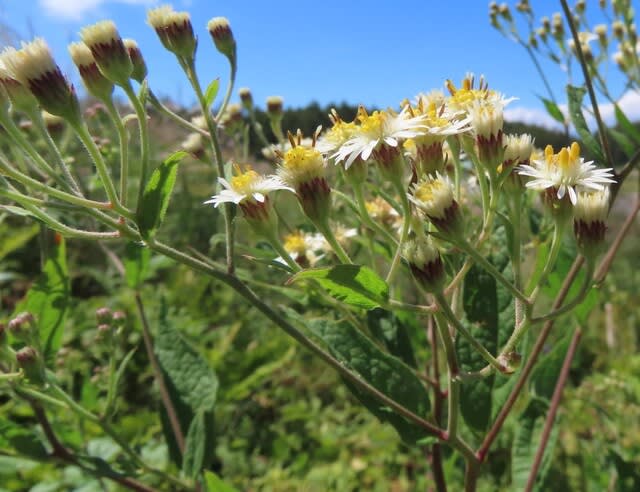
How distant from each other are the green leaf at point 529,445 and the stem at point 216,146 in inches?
43.9

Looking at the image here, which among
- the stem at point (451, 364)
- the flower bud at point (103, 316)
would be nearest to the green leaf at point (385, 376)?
the stem at point (451, 364)

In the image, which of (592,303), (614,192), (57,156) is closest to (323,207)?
(57,156)

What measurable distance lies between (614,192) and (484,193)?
60 centimetres

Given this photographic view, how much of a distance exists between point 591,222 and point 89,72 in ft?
3.18

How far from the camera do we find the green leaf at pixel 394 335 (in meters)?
1.64

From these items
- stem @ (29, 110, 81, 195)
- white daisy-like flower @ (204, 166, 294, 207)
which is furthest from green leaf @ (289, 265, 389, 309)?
stem @ (29, 110, 81, 195)

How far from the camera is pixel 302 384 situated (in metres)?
3.88

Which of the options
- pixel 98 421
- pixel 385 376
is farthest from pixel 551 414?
pixel 98 421

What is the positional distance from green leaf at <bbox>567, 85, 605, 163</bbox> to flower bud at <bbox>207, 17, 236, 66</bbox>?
2.93 ft

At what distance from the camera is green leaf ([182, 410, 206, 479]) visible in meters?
1.63

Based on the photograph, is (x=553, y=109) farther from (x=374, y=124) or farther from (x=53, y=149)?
(x=53, y=149)

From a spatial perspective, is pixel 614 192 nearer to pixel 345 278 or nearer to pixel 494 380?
pixel 494 380

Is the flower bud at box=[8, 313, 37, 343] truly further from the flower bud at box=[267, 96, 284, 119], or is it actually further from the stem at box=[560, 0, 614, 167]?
the stem at box=[560, 0, 614, 167]

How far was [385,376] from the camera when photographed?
4.20 feet
